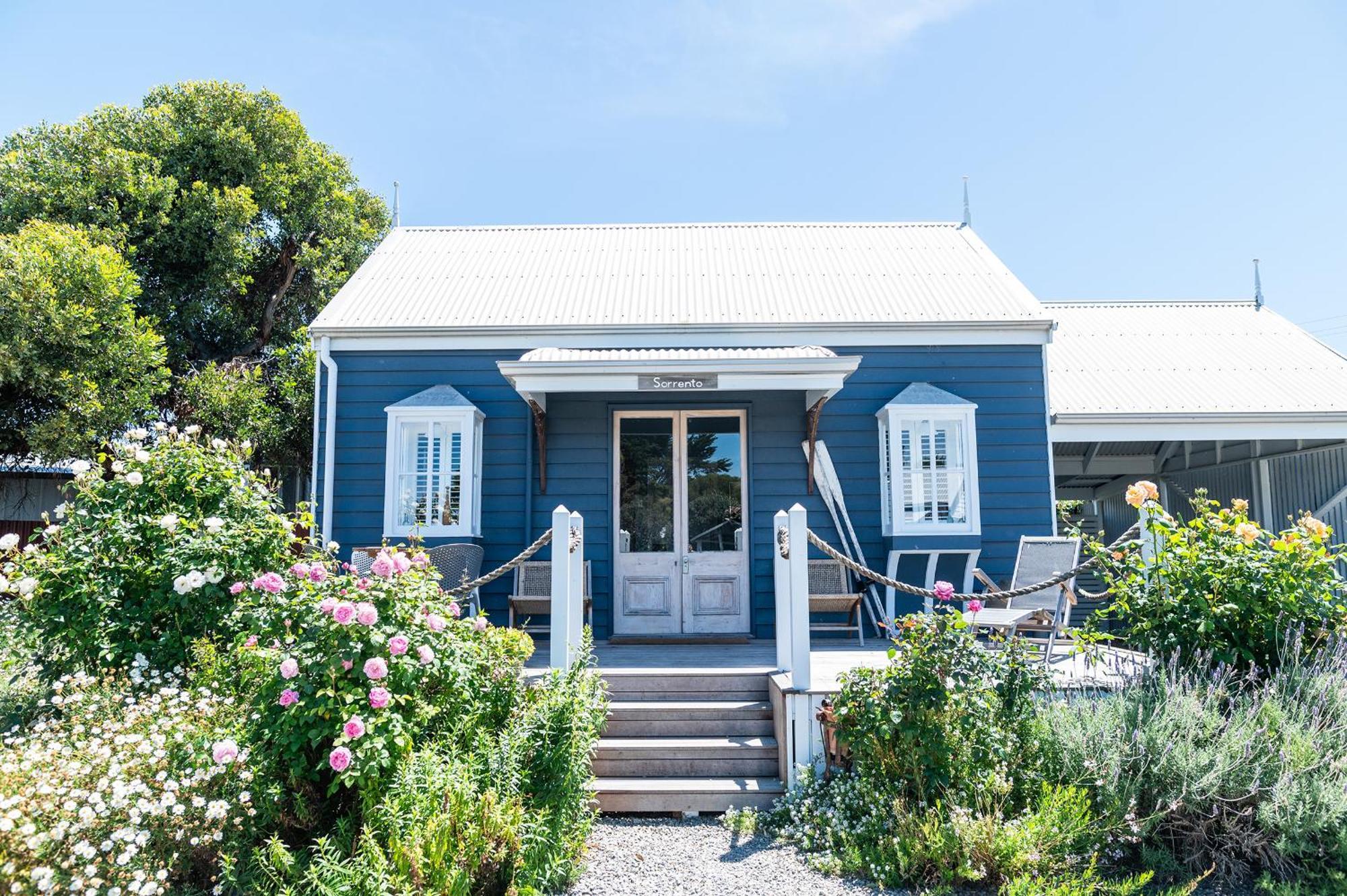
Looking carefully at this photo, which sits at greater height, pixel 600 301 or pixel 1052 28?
pixel 1052 28

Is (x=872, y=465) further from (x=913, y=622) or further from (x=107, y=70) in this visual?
(x=107, y=70)

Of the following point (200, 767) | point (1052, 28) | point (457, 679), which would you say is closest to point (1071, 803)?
point (457, 679)

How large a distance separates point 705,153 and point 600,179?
2237mm

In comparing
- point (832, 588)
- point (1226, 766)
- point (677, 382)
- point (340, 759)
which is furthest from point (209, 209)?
point (1226, 766)

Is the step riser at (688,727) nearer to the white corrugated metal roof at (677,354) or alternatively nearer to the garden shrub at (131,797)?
the garden shrub at (131,797)

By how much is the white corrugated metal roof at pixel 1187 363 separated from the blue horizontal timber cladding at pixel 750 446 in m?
0.86

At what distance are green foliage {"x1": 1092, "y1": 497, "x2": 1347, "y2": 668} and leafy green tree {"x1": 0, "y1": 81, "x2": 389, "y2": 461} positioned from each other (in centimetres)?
1228

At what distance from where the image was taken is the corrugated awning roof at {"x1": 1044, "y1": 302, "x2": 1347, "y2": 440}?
30.0ft

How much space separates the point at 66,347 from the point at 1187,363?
14.2m

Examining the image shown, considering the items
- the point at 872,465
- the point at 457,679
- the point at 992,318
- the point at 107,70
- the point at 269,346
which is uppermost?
the point at 107,70

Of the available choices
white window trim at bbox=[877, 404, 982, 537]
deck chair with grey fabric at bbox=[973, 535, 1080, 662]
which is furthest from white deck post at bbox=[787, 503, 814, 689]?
white window trim at bbox=[877, 404, 982, 537]

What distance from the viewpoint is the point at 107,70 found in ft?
40.8

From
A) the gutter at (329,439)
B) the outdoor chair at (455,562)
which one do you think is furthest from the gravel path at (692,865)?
the gutter at (329,439)

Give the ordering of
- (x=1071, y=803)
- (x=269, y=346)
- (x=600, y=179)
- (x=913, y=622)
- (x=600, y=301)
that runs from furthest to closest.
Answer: (x=269, y=346)
(x=600, y=179)
(x=600, y=301)
(x=913, y=622)
(x=1071, y=803)
